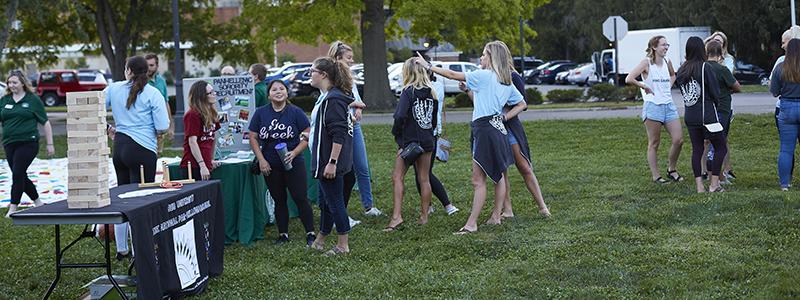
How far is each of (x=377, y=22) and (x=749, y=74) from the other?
20.0 m

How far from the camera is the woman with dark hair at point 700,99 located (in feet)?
34.0

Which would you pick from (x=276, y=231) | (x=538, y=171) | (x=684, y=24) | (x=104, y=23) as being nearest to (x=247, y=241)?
(x=276, y=231)

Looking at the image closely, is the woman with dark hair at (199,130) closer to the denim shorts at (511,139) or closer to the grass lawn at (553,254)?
the grass lawn at (553,254)

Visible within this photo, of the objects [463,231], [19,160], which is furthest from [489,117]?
[19,160]

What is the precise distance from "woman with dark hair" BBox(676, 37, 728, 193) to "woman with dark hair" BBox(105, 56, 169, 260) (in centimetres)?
524

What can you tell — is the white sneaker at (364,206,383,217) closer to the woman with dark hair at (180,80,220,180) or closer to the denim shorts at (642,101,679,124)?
the woman with dark hair at (180,80,220,180)

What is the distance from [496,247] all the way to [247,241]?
237 cm

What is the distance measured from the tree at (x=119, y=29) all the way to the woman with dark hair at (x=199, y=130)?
23036mm

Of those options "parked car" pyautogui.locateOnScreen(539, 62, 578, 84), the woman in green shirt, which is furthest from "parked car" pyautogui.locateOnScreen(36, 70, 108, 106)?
the woman in green shirt

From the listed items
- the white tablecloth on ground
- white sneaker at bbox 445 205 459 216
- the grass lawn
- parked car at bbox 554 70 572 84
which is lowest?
the grass lawn

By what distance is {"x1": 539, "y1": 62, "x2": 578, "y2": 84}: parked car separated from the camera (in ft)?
184

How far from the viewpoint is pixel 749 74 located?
1677 inches

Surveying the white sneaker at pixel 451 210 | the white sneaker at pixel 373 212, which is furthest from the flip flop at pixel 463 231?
the white sneaker at pixel 373 212

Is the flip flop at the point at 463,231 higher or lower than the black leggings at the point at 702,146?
lower
